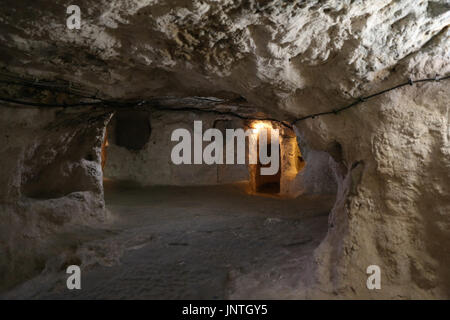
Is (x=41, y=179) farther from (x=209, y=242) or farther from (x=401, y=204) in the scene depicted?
(x=401, y=204)

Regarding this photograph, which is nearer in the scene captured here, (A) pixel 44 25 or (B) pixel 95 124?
(A) pixel 44 25

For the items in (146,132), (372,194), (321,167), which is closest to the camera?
(372,194)

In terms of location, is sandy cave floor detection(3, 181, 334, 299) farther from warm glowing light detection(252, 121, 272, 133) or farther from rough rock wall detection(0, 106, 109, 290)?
warm glowing light detection(252, 121, 272, 133)

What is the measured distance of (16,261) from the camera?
369cm

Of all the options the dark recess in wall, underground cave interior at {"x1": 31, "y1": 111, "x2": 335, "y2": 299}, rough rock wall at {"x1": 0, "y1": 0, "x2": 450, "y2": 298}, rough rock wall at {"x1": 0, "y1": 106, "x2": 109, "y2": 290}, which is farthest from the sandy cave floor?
the dark recess in wall

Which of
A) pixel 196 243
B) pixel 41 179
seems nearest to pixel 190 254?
pixel 196 243

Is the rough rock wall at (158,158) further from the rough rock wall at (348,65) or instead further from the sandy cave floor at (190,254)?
the rough rock wall at (348,65)

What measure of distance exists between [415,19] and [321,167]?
575cm

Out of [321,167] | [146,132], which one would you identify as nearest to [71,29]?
[321,167]

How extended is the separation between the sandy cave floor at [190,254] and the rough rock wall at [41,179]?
388 millimetres

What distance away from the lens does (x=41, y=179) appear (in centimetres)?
461

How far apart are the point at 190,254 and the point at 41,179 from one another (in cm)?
261

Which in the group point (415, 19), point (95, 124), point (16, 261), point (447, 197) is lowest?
point (16, 261)

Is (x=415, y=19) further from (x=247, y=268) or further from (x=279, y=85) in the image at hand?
(x=247, y=268)
